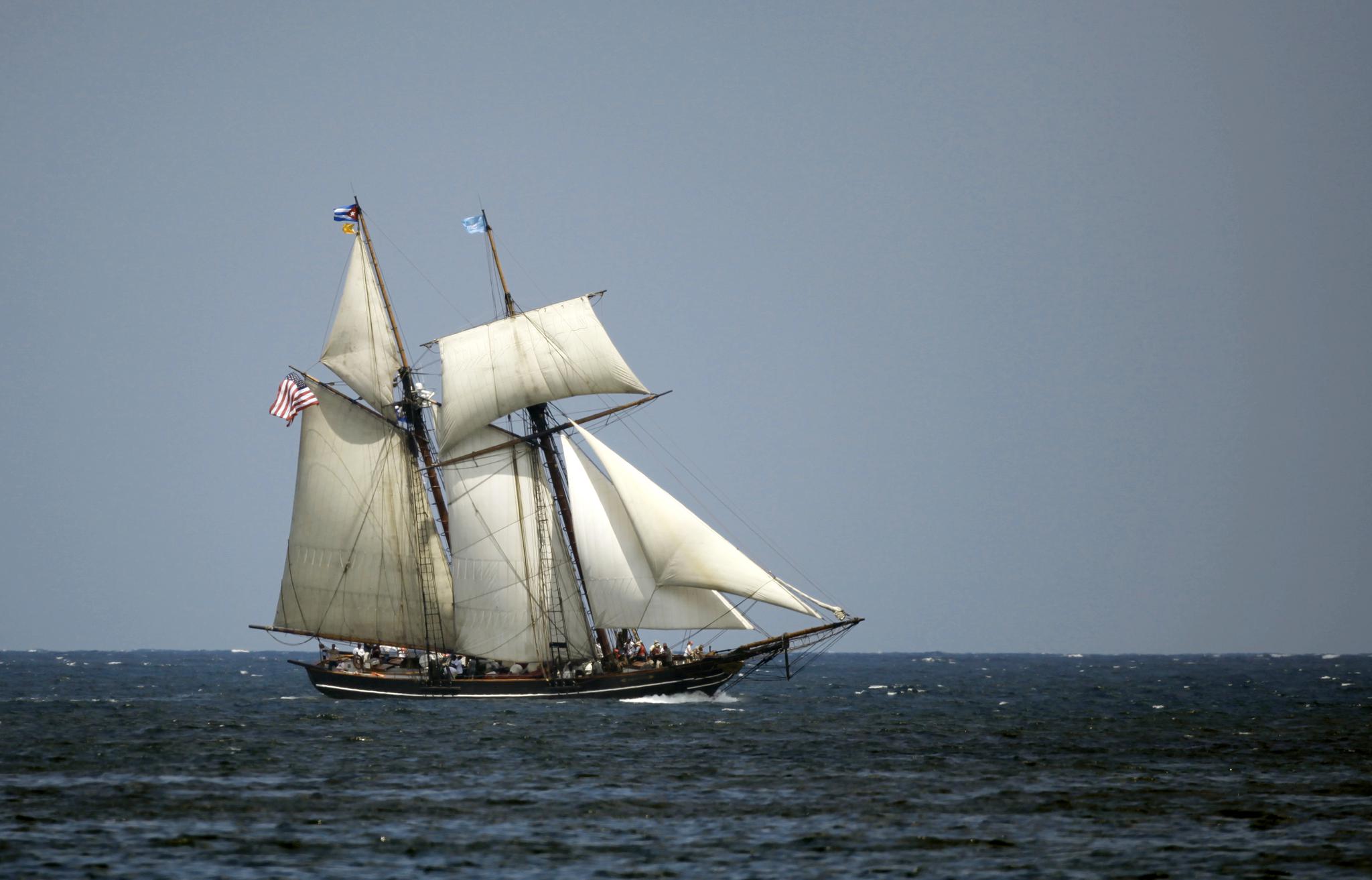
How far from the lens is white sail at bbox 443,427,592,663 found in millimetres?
73312

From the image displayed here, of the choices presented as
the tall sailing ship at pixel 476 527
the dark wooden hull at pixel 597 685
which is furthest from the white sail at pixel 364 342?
the dark wooden hull at pixel 597 685

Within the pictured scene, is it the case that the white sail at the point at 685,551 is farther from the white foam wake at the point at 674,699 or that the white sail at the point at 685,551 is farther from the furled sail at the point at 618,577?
the white foam wake at the point at 674,699

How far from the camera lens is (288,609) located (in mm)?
77562

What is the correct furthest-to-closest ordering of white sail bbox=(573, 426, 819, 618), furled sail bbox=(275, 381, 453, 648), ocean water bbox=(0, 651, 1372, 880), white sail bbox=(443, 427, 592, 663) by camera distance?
furled sail bbox=(275, 381, 453, 648), white sail bbox=(443, 427, 592, 663), white sail bbox=(573, 426, 819, 618), ocean water bbox=(0, 651, 1372, 880)

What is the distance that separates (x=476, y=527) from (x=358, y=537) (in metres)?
6.54

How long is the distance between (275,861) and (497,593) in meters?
45.3

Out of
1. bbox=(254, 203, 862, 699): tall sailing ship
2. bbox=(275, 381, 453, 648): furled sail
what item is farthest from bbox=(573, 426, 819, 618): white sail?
bbox=(275, 381, 453, 648): furled sail

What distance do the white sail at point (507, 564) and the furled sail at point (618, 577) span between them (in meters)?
2.18

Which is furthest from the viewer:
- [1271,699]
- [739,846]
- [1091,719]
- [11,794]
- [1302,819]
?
[1271,699]

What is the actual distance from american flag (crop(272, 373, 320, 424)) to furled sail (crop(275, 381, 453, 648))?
49 centimetres

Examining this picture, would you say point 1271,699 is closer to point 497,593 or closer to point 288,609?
point 497,593

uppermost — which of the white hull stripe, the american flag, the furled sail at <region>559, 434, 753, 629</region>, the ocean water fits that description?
the american flag

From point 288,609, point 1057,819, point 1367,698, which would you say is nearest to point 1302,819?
point 1057,819

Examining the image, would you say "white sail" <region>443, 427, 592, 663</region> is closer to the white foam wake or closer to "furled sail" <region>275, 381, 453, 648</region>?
"furled sail" <region>275, 381, 453, 648</region>
